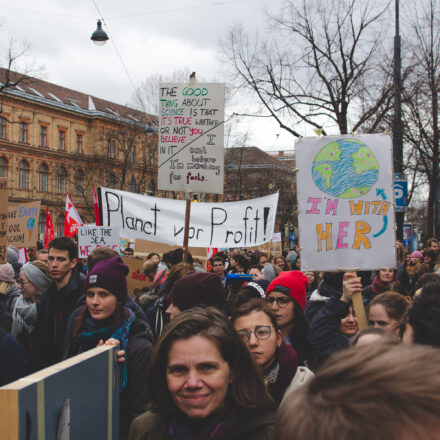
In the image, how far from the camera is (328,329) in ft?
12.1

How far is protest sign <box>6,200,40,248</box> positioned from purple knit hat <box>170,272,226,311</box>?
20.8ft

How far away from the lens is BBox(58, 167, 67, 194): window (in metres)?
59.8

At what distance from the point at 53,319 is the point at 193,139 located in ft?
10.0

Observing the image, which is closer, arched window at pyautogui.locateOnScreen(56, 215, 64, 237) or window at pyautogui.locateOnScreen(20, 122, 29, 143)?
window at pyautogui.locateOnScreen(20, 122, 29, 143)

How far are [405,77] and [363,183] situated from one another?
929 cm

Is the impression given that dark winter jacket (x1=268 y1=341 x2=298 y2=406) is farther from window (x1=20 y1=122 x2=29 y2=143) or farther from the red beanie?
window (x1=20 y1=122 x2=29 y2=143)

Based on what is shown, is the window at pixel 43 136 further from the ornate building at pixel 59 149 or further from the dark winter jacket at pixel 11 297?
the dark winter jacket at pixel 11 297

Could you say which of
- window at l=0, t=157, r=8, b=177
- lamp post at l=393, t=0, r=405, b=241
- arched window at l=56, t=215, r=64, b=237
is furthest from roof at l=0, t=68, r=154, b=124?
lamp post at l=393, t=0, r=405, b=241

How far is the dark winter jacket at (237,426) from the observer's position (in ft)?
6.16

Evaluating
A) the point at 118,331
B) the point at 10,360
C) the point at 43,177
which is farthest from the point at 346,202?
the point at 43,177

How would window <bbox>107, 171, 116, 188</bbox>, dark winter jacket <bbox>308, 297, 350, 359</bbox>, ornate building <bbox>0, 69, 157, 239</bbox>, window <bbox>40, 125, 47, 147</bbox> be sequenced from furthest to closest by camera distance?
window <bbox>40, 125, 47, 147</bbox>
ornate building <bbox>0, 69, 157, 239</bbox>
window <bbox>107, 171, 116, 188</bbox>
dark winter jacket <bbox>308, 297, 350, 359</bbox>

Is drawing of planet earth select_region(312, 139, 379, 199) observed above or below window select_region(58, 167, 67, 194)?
below

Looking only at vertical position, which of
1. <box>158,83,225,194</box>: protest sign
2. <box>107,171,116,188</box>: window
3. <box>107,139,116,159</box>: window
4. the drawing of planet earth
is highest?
<box>107,139,116,159</box>: window

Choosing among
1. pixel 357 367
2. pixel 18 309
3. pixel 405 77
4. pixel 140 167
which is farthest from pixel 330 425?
pixel 140 167
